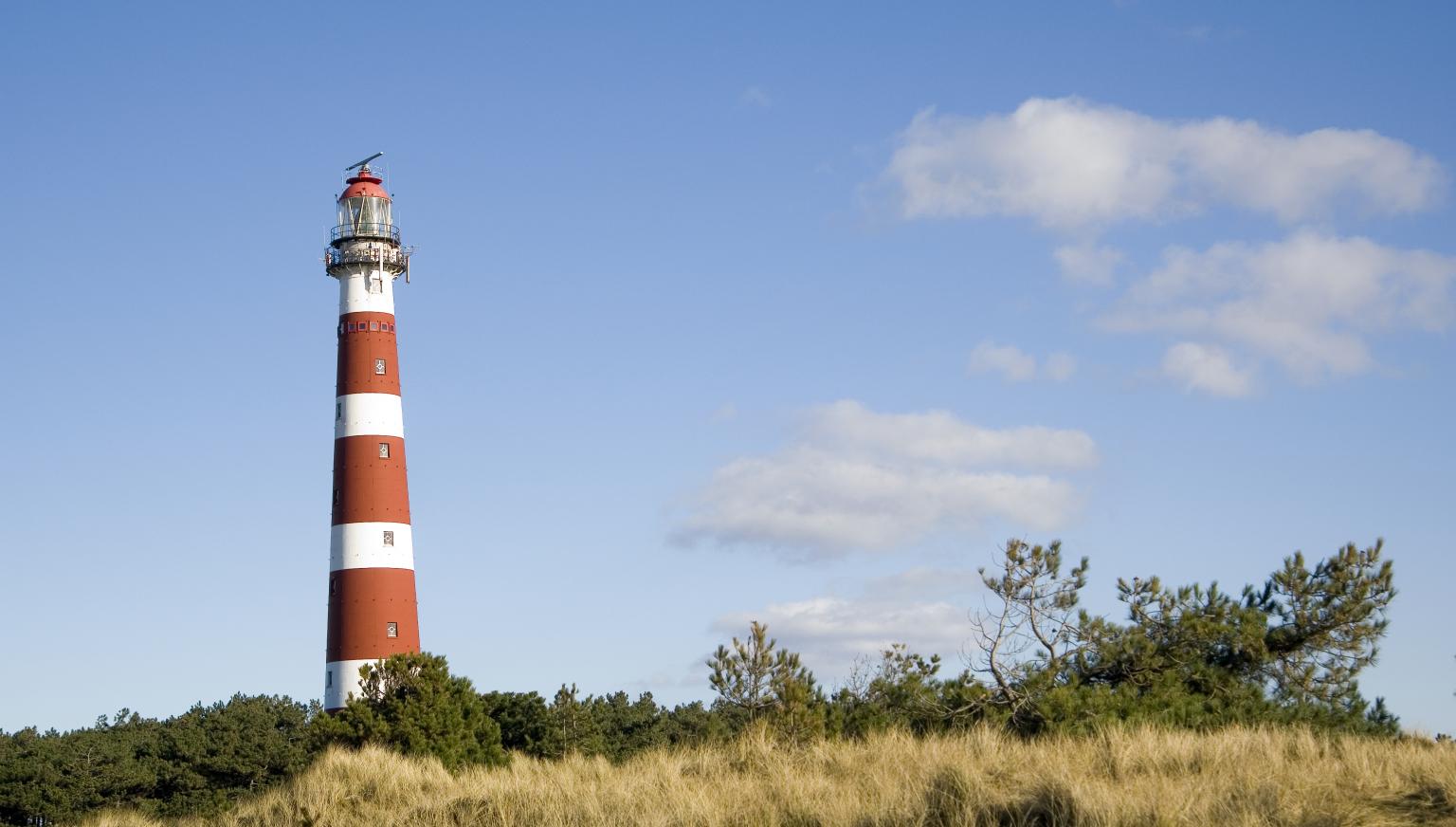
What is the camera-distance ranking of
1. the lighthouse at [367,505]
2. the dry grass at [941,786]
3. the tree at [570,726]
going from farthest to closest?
the tree at [570,726] → the lighthouse at [367,505] → the dry grass at [941,786]

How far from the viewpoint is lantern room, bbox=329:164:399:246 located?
54.0 metres

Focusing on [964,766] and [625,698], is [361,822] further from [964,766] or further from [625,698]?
[625,698]

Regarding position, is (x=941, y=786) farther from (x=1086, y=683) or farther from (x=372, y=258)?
(x=372, y=258)

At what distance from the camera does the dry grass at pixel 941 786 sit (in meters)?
13.5

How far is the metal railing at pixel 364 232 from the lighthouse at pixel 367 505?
1.00 meters

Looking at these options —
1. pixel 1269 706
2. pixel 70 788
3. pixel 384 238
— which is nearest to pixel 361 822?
pixel 1269 706

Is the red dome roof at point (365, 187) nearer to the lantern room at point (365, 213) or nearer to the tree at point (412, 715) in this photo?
the lantern room at point (365, 213)

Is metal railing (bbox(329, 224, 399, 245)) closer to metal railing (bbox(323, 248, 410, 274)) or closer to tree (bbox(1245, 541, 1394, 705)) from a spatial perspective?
metal railing (bbox(323, 248, 410, 274))

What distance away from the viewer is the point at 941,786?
50.7 feet

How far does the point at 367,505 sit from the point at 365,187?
13603 mm

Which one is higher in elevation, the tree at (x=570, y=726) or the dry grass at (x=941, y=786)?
the tree at (x=570, y=726)

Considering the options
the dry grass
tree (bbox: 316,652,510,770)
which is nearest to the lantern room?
tree (bbox: 316,652,510,770)

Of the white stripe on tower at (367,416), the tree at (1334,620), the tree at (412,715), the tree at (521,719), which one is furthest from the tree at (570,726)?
the tree at (1334,620)

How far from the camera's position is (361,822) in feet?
67.1
